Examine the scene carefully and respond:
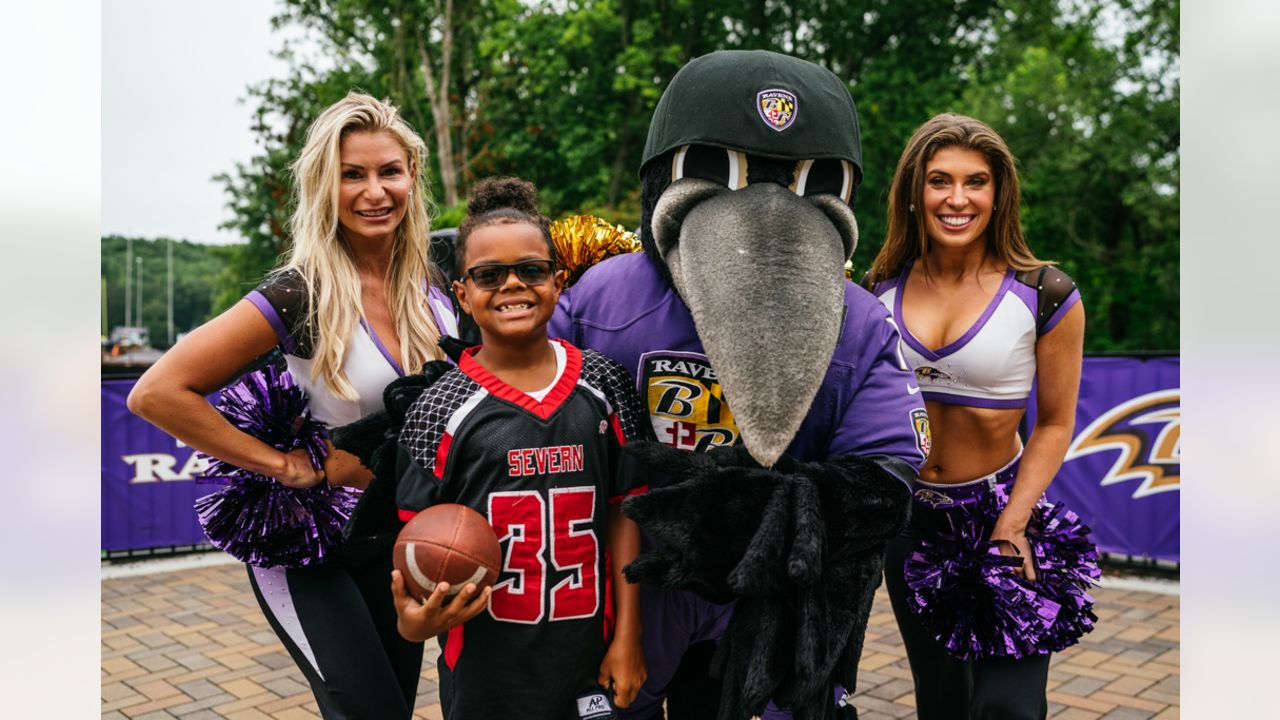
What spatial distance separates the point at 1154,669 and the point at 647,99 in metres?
13.6

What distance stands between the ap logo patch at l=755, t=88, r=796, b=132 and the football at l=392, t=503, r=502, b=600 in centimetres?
103

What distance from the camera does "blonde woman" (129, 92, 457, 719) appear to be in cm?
245

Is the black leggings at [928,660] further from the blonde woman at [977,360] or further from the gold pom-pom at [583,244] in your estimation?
the gold pom-pom at [583,244]

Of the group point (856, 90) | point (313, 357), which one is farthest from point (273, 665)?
point (856, 90)

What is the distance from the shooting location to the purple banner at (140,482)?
23.3ft

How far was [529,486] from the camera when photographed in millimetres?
2037

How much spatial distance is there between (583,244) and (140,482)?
236 inches

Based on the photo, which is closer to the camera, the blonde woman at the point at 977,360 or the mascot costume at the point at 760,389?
the mascot costume at the point at 760,389

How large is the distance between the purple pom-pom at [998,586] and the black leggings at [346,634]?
145cm

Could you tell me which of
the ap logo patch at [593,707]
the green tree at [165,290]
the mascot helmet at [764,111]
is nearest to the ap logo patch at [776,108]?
the mascot helmet at [764,111]

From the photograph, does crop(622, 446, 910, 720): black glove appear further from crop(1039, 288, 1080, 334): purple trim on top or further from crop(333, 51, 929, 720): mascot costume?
crop(1039, 288, 1080, 334): purple trim on top

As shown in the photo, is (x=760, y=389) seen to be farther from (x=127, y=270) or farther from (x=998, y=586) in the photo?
(x=127, y=270)

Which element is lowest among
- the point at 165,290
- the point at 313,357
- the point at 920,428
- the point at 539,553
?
the point at 539,553
